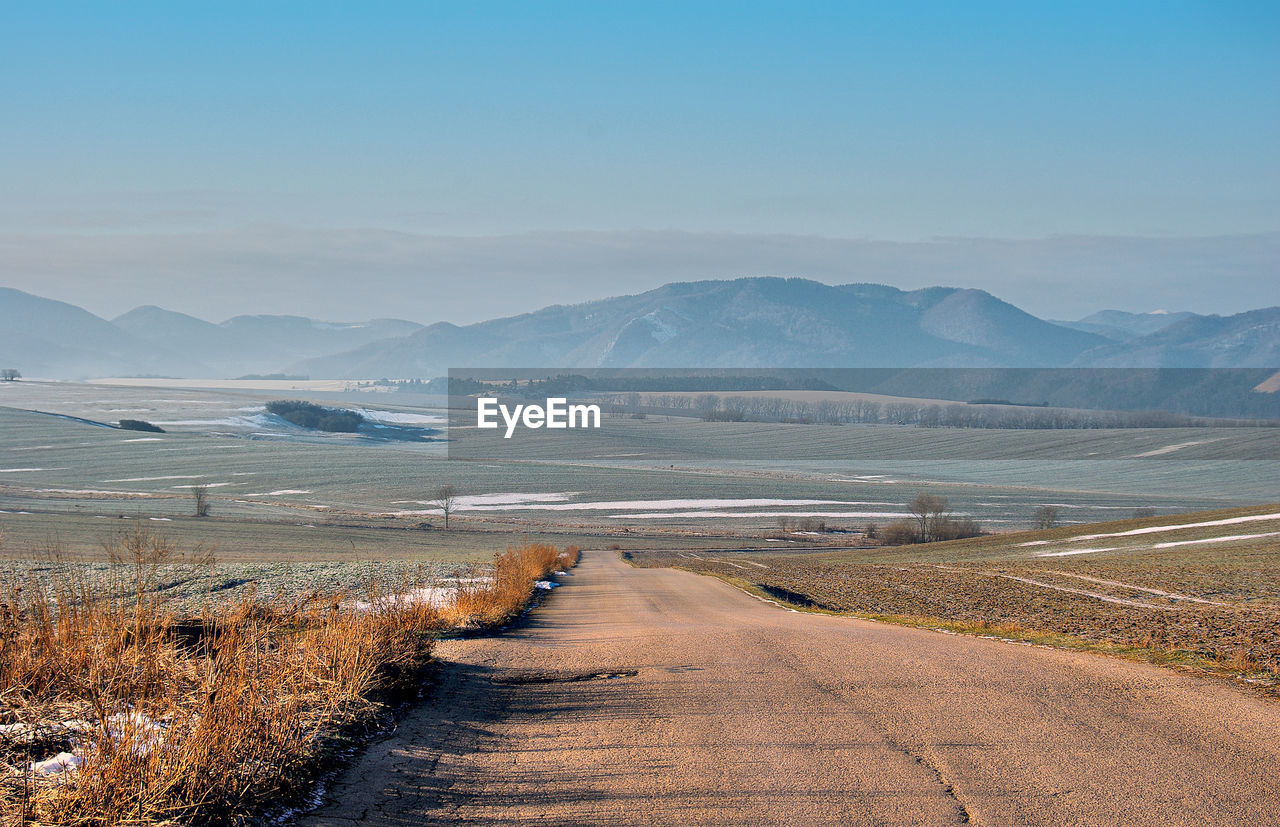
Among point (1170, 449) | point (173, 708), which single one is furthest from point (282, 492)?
point (1170, 449)

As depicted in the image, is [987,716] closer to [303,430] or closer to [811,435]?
[811,435]

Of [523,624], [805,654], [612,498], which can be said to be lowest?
[612,498]

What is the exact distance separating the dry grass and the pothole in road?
0.87m

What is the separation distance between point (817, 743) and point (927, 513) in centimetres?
6739

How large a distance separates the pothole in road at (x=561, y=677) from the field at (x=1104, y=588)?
5587 millimetres

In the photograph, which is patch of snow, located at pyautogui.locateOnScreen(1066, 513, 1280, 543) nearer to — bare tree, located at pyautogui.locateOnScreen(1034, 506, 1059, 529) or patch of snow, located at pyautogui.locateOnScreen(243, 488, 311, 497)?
bare tree, located at pyautogui.locateOnScreen(1034, 506, 1059, 529)

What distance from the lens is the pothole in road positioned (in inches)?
342

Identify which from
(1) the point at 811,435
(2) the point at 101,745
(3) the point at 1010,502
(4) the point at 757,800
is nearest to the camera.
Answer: (2) the point at 101,745

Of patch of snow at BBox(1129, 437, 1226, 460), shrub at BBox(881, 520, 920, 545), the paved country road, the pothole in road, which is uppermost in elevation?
the paved country road

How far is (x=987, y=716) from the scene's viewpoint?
7.03 metres

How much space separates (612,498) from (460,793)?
79.6 meters

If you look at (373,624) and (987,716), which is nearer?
(987,716)

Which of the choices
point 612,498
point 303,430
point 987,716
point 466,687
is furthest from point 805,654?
point 303,430

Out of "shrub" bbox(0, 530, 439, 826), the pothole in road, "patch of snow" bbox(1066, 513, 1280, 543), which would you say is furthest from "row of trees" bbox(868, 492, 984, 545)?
"shrub" bbox(0, 530, 439, 826)
